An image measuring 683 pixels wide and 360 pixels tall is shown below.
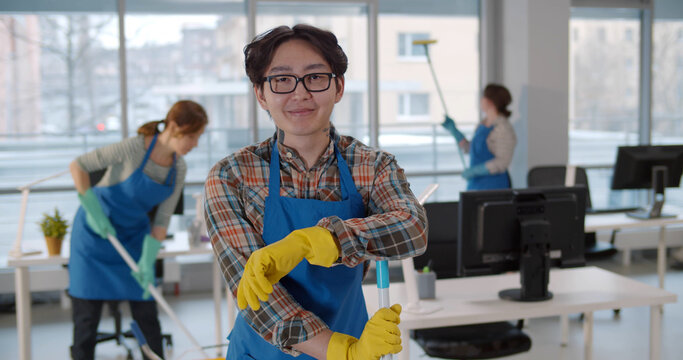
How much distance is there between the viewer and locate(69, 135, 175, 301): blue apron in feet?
9.46

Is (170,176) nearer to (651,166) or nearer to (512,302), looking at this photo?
(512,302)

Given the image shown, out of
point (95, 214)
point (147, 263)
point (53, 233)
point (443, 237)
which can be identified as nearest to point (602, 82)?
point (443, 237)

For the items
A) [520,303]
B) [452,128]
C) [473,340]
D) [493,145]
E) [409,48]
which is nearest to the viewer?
[520,303]

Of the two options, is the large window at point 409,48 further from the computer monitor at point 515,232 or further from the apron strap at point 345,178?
the apron strap at point 345,178

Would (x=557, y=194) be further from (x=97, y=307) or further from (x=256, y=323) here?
(x=97, y=307)

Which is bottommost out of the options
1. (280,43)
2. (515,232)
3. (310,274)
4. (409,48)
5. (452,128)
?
(515,232)

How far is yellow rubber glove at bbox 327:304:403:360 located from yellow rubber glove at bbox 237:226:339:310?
0.15 metres

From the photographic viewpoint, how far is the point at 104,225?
2.86 meters

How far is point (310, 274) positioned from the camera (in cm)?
127

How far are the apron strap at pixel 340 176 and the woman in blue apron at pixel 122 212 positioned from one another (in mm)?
1640

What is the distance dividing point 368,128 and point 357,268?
12.7 ft

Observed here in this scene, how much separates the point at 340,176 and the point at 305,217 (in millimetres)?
115

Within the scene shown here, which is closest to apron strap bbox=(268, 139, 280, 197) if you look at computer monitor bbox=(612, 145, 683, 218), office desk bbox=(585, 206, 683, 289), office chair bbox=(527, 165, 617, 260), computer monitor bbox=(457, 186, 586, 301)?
computer monitor bbox=(457, 186, 586, 301)

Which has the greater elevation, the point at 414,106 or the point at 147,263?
the point at 414,106
